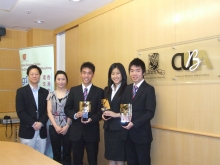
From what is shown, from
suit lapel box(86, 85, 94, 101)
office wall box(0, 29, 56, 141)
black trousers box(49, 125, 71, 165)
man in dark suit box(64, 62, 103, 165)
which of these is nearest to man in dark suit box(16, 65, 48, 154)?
black trousers box(49, 125, 71, 165)

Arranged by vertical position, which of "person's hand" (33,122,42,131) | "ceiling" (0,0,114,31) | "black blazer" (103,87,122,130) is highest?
"ceiling" (0,0,114,31)

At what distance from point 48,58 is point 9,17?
1033 mm

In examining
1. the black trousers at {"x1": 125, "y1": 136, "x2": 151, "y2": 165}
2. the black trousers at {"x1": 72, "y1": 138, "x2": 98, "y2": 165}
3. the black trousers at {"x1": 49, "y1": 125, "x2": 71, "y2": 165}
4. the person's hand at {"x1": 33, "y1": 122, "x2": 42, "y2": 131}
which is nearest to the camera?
the black trousers at {"x1": 125, "y1": 136, "x2": 151, "y2": 165}

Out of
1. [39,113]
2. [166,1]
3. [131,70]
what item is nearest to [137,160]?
[131,70]

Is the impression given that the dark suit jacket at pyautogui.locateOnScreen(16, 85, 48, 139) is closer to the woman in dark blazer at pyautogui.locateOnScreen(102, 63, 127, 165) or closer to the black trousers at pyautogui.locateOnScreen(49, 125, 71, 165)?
the black trousers at pyautogui.locateOnScreen(49, 125, 71, 165)

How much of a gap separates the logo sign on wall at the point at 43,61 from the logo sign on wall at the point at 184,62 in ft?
5.87

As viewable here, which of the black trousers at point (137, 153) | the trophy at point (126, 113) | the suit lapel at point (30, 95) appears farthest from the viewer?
the suit lapel at point (30, 95)

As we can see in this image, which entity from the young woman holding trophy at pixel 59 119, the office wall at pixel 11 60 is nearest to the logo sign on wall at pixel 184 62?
the young woman holding trophy at pixel 59 119

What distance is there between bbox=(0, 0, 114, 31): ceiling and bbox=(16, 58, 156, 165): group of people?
1.03 meters

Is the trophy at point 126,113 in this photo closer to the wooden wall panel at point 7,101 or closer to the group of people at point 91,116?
the group of people at point 91,116

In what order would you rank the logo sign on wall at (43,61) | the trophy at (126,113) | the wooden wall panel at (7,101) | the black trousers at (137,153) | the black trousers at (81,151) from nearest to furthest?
1. the trophy at (126,113)
2. the black trousers at (137,153)
3. the black trousers at (81,151)
4. the logo sign on wall at (43,61)
5. the wooden wall panel at (7,101)

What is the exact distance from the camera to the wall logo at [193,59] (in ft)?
8.83

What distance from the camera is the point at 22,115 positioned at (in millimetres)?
3504

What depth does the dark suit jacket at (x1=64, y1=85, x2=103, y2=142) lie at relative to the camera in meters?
Answer: 3.32
